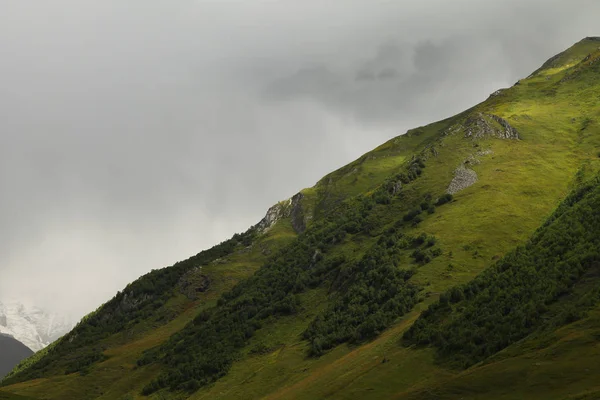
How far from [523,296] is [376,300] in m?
35.2

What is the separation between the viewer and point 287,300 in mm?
121750

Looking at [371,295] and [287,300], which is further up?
[287,300]

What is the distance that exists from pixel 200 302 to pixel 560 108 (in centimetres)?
14244

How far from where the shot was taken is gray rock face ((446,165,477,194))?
429 feet

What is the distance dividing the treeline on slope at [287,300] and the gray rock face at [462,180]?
51.7 ft

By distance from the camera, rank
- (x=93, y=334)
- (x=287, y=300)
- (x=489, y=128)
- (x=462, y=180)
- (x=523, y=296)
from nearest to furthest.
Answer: (x=523, y=296) < (x=287, y=300) < (x=462, y=180) < (x=489, y=128) < (x=93, y=334)

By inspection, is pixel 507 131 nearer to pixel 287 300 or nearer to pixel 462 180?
pixel 462 180

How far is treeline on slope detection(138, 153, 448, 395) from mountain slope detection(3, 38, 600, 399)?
→ 1.35 feet

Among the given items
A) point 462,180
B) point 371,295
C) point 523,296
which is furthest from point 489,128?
point 523,296

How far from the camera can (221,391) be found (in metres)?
89.2

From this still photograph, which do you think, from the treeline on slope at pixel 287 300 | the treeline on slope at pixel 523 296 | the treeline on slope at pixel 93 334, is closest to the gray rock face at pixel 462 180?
the treeline on slope at pixel 287 300

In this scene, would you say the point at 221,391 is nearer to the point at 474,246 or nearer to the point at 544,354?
the point at 474,246

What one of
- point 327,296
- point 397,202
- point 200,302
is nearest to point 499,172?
point 397,202

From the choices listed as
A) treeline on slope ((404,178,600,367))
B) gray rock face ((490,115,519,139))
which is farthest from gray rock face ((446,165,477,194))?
treeline on slope ((404,178,600,367))
